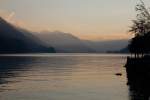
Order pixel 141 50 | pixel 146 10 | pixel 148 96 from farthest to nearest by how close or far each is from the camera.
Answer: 1. pixel 141 50
2. pixel 146 10
3. pixel 148 96

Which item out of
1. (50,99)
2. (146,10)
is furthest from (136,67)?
(50,99)

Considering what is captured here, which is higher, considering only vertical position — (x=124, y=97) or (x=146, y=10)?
(x=146, y=10)

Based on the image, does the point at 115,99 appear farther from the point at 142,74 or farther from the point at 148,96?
the point at 142,74

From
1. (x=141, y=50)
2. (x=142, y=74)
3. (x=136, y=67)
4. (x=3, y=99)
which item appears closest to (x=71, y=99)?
(x=3, y=99)

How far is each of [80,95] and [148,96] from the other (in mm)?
9415

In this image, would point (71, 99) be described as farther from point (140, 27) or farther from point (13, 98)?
point (140, 27)

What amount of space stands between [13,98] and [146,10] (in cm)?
4287

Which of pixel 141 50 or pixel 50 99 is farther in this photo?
pixel 141 50

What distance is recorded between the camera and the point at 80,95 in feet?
156

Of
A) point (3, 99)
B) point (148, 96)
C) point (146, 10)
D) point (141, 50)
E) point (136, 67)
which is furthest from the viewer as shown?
point (141, 50)

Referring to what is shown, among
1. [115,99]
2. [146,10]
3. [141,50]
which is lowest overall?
[115,99]

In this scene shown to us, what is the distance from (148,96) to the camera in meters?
45.2

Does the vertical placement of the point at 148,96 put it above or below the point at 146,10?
below

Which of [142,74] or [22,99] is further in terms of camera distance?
[142,74]
